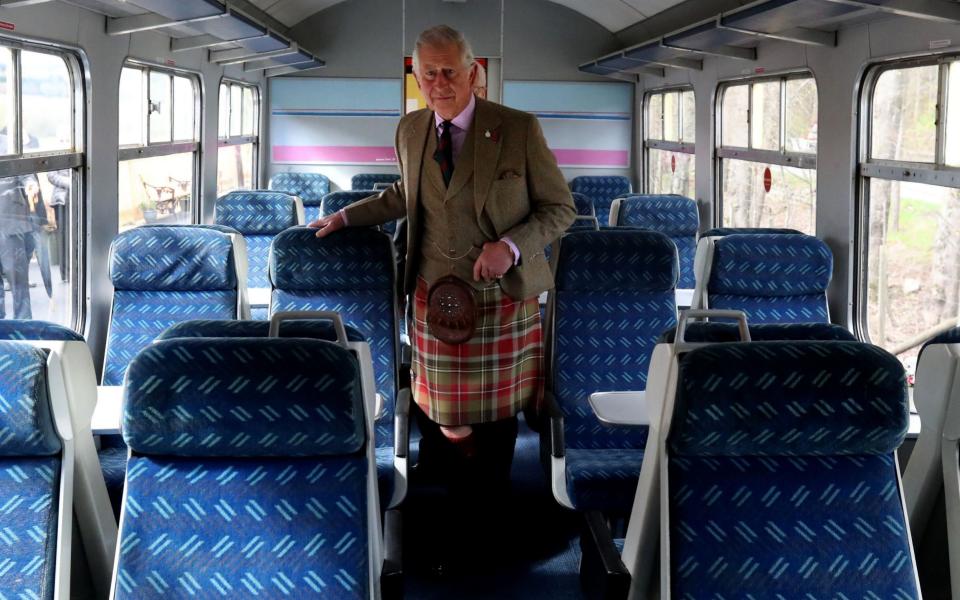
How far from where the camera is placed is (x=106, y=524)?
2.17m

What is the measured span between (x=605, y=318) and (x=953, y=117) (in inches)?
75.1

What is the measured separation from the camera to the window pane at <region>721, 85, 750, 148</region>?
7586 mm

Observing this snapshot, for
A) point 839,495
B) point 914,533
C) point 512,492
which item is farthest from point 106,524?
point 512,492

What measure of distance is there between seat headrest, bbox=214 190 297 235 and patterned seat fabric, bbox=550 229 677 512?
342 cm

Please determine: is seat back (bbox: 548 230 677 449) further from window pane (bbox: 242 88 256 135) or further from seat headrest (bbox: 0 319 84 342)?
window pane (bbox: 242 88 256 135)

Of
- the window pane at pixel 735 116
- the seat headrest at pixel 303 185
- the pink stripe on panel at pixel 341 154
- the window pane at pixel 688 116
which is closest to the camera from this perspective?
the window pane at pixel 735 116

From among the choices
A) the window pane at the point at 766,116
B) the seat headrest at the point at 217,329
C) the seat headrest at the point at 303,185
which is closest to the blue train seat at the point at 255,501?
the seat headrest at the point at 217,329

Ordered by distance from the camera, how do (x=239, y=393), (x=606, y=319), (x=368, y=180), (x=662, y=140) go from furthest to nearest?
(x=662, y=140) → (x=368, y=180) → (x=606, y=319) → (x=239, y=393)

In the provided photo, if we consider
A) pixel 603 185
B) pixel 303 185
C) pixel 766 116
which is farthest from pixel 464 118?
pixel 303 185

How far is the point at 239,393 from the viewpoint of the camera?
75.2 inches

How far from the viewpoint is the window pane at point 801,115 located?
6.10m

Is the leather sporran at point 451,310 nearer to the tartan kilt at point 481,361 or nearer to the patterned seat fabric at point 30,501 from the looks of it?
the tartan kilt at point 481,361

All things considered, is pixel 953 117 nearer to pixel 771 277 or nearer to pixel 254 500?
pixel 771 277

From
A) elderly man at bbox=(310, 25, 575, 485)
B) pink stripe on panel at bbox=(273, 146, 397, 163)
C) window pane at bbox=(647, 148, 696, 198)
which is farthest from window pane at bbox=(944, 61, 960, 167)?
pink stripe on panel at bbox=(273, 146, 397, 163)
